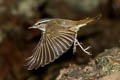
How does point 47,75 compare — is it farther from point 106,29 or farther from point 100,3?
point 100,3

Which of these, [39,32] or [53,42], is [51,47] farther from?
[39,32]

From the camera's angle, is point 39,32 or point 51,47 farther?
point 39,32

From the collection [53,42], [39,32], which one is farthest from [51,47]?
[39,32]

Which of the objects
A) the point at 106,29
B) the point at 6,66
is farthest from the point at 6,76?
the point at 106,29

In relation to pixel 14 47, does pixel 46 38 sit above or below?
above

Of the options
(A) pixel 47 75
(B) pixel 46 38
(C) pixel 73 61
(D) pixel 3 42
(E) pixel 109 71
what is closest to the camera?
(E) pixel 109 71
